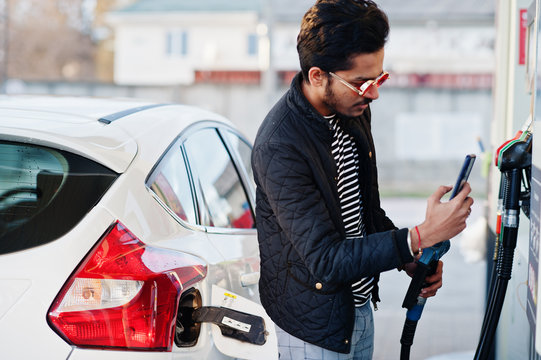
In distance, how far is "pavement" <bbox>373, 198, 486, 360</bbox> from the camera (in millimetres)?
5195

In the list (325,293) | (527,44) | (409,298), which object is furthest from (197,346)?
(527,44)

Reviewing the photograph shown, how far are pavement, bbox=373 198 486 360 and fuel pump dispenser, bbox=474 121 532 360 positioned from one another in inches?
106

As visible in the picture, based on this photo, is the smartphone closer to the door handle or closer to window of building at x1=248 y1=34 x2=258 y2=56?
the door handle

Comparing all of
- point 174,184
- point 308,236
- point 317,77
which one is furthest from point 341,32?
point 174,184

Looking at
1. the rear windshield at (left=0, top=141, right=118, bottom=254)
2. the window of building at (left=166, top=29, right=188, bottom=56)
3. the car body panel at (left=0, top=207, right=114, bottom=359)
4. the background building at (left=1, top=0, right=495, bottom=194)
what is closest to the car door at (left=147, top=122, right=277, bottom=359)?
the rear windshield at (left=0, top=141, right=118, bottom=254)

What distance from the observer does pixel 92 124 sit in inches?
100

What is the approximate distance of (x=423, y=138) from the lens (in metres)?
21.2

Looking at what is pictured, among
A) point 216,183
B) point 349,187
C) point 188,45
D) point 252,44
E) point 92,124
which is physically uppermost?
point 252,44

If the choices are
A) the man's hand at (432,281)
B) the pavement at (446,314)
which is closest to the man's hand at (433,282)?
the man's hand at (432,281)

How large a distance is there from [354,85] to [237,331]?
3.18 ft

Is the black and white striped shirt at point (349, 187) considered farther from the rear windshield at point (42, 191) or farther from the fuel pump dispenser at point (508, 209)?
the rear windshield at point (42, 191)

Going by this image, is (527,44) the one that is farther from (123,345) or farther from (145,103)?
(123,345)

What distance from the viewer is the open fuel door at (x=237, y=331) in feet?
8.22

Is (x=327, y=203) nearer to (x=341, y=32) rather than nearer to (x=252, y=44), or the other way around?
(x=341, y=32)
